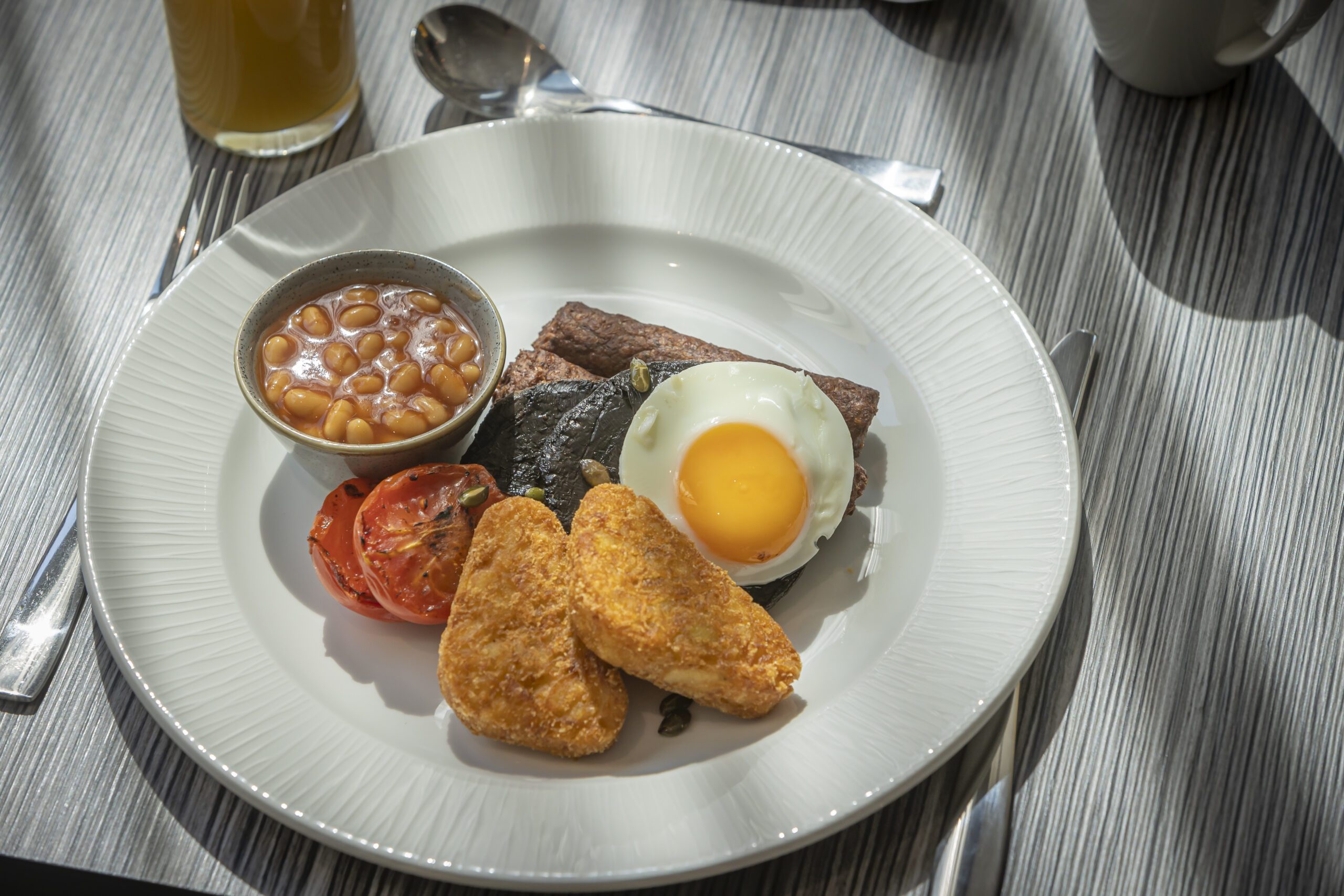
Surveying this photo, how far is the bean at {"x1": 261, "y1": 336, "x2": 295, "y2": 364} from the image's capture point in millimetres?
2500

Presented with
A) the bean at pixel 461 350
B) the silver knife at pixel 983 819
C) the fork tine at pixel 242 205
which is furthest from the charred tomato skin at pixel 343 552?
the silver knife at pixel 983 819

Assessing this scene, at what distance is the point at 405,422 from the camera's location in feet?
7.97

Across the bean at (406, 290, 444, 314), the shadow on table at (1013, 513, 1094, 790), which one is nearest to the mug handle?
the shadow on table at (1013, 513, 1094, 790)

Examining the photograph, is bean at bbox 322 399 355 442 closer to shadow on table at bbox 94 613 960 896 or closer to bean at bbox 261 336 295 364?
bean at bbox 261 336 295 364

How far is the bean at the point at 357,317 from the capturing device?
2562 millimetres

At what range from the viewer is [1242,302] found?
3.10 metres

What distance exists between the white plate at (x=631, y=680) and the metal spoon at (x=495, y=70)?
1.35 feet

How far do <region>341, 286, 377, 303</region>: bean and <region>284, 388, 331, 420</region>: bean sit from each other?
0.30 metres

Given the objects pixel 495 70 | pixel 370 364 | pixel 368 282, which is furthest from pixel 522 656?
pixel 495 70

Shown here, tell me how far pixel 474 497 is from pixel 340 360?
1.71 ft

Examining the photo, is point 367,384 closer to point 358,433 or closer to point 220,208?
point 358,433

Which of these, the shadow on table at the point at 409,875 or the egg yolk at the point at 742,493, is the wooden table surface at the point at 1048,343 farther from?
the egg yolk at the point at 742,493

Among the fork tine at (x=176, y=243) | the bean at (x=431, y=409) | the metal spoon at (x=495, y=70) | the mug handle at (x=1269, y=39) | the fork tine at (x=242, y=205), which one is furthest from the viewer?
the metal spoon at (x=495, y=70)

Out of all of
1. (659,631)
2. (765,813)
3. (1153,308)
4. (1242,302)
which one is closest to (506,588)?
(659,631)
